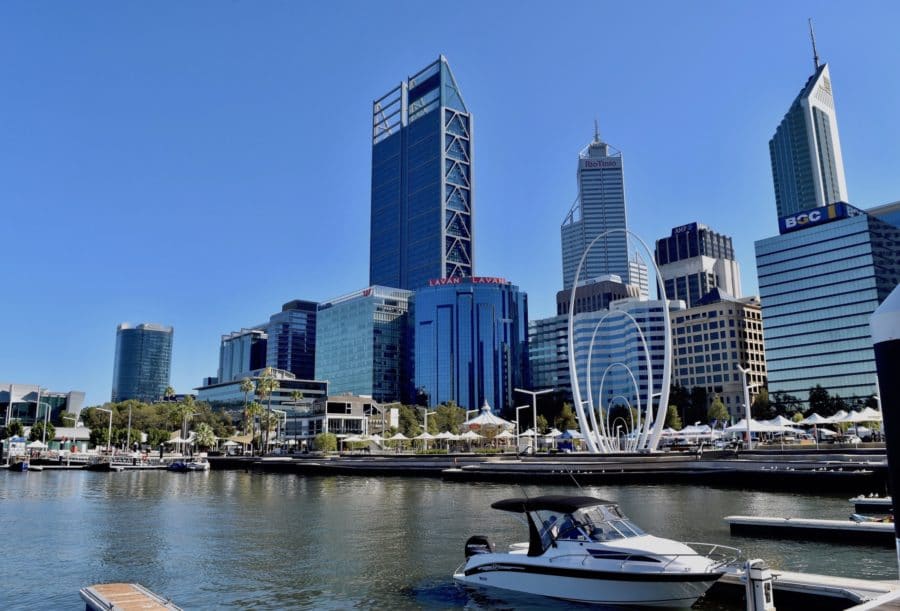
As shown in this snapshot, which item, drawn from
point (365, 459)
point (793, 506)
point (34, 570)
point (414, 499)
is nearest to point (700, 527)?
point (793, 506)

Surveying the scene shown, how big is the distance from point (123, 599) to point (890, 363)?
19.6m

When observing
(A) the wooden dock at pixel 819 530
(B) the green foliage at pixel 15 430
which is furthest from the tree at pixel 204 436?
(A) the wooden dock at pixel 819 530

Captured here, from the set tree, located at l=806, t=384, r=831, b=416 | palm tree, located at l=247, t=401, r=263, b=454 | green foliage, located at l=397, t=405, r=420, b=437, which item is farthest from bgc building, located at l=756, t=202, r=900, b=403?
palm tree, located at l=247, t=401, r=263, b=454

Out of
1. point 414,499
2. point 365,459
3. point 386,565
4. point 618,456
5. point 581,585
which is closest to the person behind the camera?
point 581,585

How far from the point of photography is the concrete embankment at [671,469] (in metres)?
58.0

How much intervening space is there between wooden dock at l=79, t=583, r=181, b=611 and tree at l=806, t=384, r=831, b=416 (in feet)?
567

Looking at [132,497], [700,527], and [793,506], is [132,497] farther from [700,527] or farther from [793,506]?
[793,506]

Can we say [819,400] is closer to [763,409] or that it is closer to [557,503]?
[763,409]

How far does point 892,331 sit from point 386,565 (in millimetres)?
23683

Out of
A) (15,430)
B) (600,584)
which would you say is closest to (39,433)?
(15,430)

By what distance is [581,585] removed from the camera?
69.8 feet

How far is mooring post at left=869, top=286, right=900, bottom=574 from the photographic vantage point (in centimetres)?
938

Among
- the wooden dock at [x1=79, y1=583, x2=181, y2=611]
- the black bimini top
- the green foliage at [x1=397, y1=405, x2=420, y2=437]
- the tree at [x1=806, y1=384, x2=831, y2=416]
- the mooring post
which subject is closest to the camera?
the mooring post

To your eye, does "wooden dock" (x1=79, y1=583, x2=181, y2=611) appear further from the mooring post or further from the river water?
the mooring post
